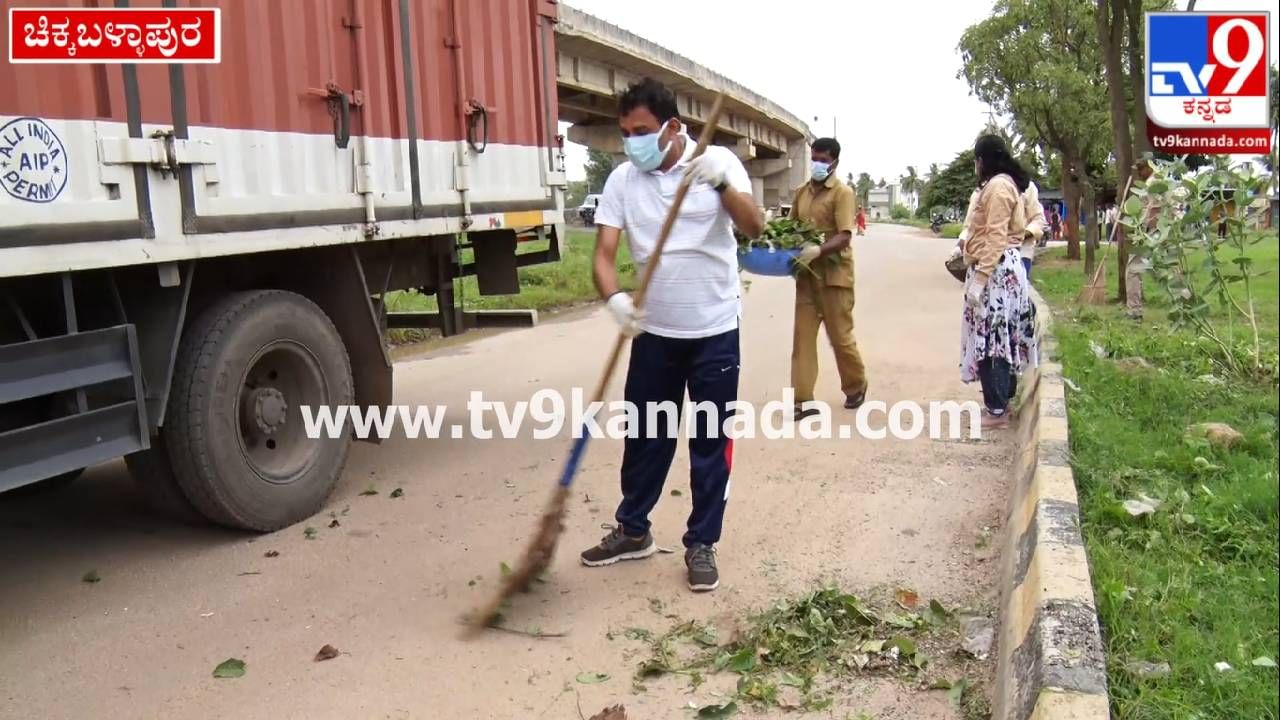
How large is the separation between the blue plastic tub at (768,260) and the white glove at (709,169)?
8.45ft

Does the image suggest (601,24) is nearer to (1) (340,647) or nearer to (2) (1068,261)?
(2) (1068,261)

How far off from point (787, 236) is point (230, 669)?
433cm

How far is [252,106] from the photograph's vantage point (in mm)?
4637

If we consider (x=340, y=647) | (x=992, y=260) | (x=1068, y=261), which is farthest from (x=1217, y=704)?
(x=1068, y=261)

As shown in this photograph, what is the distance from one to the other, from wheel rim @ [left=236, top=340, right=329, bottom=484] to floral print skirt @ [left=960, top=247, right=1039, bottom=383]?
12.6ft

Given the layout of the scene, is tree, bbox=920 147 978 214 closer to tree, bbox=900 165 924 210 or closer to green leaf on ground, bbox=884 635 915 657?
tree, bbox=900 165 924 210

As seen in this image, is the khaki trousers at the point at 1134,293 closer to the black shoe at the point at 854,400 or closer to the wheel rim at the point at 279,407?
the black shoe at the point at 854,400

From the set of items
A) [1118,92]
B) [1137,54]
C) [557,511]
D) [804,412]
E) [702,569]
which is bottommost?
[702,569]

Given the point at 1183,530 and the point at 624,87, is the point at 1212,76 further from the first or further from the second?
the point at 624,87

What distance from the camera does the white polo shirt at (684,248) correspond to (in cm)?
410

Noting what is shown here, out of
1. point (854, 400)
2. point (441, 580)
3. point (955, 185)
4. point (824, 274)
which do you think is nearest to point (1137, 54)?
point (854, 400)

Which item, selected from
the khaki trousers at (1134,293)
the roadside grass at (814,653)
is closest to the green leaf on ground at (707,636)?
the roadside grass at (814,653)

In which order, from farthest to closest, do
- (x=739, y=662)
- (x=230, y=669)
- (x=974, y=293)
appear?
(x=974, y=293) < (x=230, y=669) < (x=739, y=662)

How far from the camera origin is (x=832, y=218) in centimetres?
671
